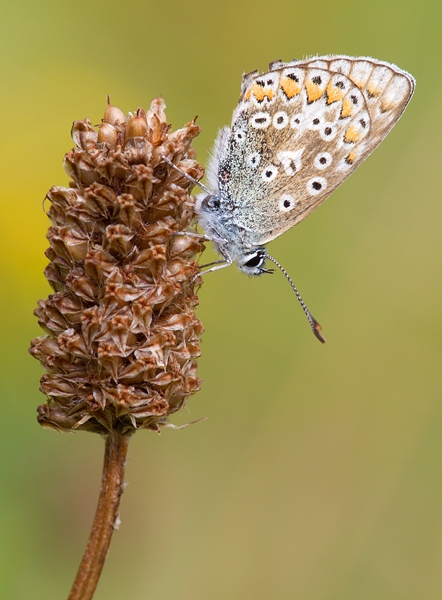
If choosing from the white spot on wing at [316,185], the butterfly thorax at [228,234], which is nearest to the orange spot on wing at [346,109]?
the white spot on wing at [316,185]

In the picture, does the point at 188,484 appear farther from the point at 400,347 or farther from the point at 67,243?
the point at 67,243

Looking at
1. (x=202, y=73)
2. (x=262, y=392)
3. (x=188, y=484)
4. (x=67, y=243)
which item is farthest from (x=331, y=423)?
(x=67, y=243)

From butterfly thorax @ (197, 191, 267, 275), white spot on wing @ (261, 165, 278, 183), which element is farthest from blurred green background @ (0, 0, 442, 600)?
white spot on wing @ (261, 165, 278, 183)

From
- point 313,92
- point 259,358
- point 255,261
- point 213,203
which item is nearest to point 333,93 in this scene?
point 313,92

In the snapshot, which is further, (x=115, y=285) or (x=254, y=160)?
(x=254, y=160)

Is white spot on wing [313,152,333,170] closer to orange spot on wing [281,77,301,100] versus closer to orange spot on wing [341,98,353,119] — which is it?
orange spot on wing [341,98,353,119]

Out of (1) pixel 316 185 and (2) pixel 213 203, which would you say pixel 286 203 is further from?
(2) pixel 213 203

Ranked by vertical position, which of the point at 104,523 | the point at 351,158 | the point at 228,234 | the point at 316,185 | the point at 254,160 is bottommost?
the point at 104,523
